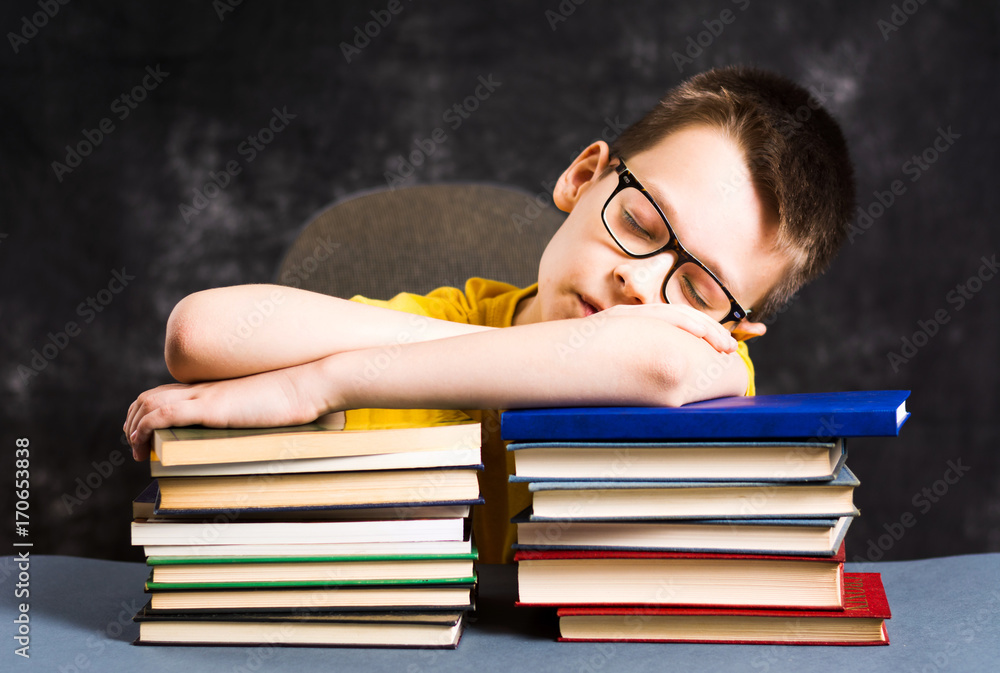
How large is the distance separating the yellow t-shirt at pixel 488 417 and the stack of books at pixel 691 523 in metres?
0.33

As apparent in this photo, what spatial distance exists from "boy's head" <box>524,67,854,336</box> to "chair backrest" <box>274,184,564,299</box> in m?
0.51

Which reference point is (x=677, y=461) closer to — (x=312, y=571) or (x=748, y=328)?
(x=312, y=571)

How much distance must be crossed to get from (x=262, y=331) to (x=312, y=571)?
0.25 metres

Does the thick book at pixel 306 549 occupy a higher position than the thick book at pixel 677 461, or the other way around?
the thick book at pixel 677 461

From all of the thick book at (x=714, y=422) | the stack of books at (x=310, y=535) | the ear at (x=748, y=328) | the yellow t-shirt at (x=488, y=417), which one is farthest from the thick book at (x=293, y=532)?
the ear at (x=748, y=328)

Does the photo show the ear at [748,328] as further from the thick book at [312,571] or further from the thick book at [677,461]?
the thick book at [312,571]

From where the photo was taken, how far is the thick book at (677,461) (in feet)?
2.39

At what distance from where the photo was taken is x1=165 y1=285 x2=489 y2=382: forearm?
861 millimetres

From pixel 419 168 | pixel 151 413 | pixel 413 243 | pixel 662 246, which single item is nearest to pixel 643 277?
pixel 662 246

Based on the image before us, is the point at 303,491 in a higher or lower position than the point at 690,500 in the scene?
lower

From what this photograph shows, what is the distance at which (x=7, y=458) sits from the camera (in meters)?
2.43

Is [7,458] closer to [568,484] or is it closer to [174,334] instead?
[174,334]

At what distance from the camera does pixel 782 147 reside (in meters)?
1.18

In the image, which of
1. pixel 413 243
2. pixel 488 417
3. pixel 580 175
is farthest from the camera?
pixel 413 243
